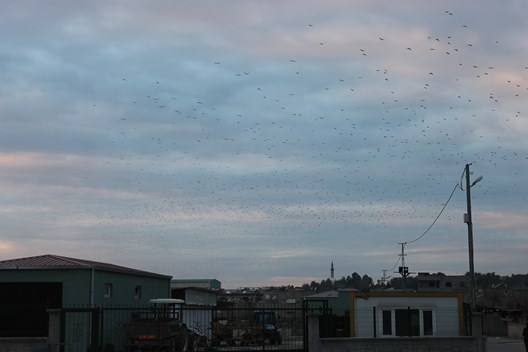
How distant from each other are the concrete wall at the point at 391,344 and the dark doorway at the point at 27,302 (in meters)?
11.9

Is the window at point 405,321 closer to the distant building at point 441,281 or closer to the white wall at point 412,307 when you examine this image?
the white wall at point 412,307

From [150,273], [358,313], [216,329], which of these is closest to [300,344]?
[216,329]

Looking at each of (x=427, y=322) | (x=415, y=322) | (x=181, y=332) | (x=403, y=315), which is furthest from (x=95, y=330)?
(x=427, y=322)

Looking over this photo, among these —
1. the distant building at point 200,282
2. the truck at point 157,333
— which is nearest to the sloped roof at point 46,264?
the truck at point 157,333

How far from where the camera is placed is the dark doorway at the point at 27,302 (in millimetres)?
30359

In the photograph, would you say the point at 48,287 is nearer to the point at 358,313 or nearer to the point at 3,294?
the point at 3,294

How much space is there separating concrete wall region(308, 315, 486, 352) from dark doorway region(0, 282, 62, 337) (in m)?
11.9

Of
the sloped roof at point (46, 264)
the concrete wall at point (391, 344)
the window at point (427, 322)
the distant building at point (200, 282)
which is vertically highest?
the sloped roof at point (46, 264)

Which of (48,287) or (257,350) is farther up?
(48,287)

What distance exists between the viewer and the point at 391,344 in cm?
2577

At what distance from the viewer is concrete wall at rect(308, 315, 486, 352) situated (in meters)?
25.1

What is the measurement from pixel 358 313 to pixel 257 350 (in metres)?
7.09

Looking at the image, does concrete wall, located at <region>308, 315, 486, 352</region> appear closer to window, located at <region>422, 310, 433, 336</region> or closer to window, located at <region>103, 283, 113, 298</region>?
window, located at <region>422, 310, 433, 336</region>

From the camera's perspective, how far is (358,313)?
30.8m
